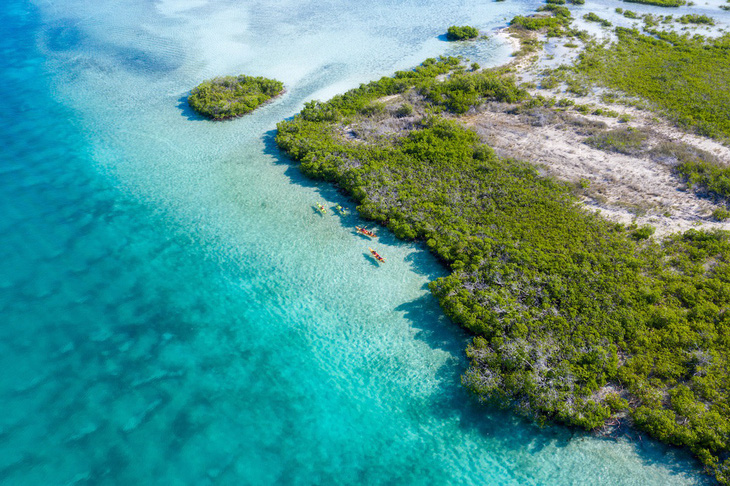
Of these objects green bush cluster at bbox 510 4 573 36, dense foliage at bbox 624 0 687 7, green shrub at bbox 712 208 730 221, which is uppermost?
dense foliage at bbox 624 0 687 7

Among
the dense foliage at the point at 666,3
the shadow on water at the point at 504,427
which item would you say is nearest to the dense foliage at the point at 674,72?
the dense foliage at the point at 666,3

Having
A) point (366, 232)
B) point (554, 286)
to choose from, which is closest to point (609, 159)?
point (554, 286)

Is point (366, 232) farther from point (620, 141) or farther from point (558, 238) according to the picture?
point (620, 141)

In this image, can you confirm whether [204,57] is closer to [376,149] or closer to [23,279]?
[376,149]

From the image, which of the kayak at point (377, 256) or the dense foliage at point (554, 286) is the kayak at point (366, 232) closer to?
the dense foliage at point (554, 286)

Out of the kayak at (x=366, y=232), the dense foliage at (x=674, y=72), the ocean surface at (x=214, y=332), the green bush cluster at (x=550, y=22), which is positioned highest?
the green bush cluster at (x=550, y=22)

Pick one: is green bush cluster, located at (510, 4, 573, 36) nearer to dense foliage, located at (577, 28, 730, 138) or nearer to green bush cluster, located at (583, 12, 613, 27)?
green bush cluster, located at (583, 12, 613, 27)

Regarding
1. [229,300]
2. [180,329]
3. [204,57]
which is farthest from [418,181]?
[204,57]

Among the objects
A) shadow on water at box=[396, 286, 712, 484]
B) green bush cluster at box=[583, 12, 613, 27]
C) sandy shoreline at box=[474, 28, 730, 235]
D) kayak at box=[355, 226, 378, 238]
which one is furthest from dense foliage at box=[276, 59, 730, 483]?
green bush cluster at box=[583, 12, 613, 27]

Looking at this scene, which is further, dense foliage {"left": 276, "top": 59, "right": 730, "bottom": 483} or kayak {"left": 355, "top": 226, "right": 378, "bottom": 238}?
kayak {"left": 355, "top": 226, "right": 378, "bottom": 238}
